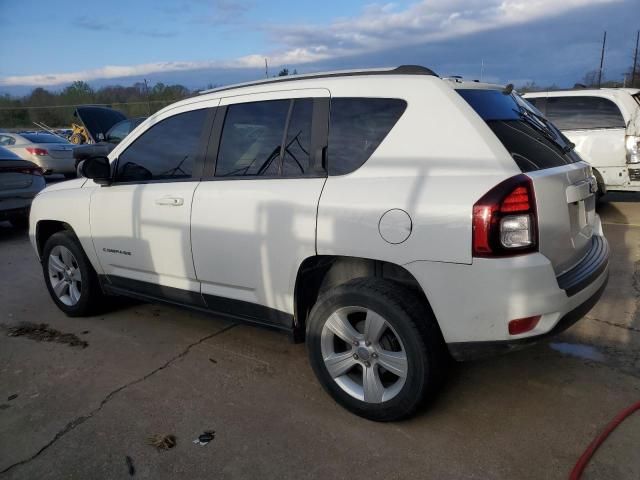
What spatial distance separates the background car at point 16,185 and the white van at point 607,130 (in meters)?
8.65

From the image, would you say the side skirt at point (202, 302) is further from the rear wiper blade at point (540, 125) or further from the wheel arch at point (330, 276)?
the rear wiper blade at point (540, 125)

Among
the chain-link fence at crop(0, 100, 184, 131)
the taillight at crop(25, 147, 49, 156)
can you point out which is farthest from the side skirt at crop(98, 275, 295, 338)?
the chain-link fence at crop(0, 100, 184, 131)

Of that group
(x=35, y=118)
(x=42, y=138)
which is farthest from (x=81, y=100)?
(x=42, y=138)

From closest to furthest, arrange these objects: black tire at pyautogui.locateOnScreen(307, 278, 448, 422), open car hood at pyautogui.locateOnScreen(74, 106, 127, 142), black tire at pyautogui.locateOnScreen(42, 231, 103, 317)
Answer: black tire at pyautogui.locateOnScreen(307, 278, 448, 422)
black tire at pyautogui.locateOnScreen(42, 231, 103, 317)
open car hood at pyautogui.locateOnScreen(74, 106, 127, 142)

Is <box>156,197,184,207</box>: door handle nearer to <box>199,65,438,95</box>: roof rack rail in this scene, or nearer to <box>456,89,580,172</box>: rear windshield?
<box>199,65,438,95</box>: roof rack rail

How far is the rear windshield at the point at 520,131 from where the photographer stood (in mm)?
2613

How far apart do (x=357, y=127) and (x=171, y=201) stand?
58.0 inches

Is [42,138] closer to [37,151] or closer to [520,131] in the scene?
[37,151]

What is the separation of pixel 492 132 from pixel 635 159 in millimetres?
6327

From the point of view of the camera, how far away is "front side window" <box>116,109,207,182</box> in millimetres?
3654

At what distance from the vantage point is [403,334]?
2.62 m

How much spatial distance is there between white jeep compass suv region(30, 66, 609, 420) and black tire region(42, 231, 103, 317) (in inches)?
32.0

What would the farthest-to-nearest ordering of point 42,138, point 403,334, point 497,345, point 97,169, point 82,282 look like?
point 42,138, point 82,282, point 97,169, point 403,334, point 497,345

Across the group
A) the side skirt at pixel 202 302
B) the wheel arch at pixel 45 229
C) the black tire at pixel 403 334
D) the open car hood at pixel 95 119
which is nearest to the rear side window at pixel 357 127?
the black tire at pixel 403 334
